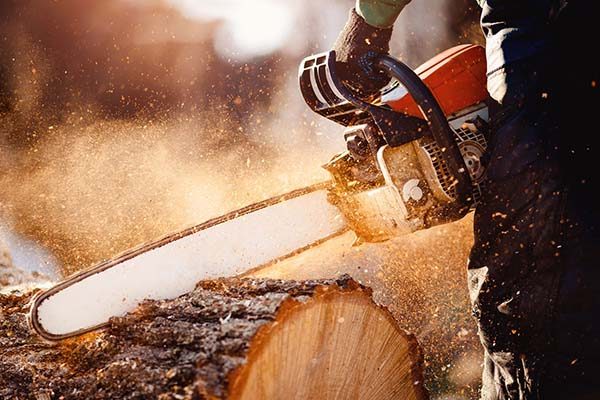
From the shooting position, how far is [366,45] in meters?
1.73

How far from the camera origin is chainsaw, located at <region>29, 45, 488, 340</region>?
1.66 m

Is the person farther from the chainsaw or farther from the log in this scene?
the log

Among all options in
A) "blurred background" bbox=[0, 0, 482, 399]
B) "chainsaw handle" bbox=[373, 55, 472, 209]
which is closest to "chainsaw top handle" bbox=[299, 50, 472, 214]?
"chainsaw handle" bbox=[373, 55, 472, 209]

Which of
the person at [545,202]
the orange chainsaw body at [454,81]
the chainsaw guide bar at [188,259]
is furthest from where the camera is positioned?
the chainsaw guide bar at [188,259]

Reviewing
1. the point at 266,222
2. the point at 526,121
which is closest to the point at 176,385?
the point at 266,222

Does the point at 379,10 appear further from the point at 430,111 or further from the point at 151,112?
the point at 151,112

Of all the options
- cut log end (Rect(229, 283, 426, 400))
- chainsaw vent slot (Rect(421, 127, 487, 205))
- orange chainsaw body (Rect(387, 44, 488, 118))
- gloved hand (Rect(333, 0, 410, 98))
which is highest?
gloved hand (Rect(333, 0, 410, 98))

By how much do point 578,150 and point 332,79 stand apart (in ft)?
2.88

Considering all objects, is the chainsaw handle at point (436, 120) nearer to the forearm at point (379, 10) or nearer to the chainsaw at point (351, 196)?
the chainsaw at point (351, 196)

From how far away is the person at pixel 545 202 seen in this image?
155 centimetres

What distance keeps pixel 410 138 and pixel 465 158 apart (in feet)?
0.79

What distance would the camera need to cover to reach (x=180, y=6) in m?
5.82

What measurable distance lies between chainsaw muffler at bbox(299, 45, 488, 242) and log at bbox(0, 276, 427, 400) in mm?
426

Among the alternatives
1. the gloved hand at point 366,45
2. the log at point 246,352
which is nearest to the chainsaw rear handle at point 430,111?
the gloved hand at point 366,45
